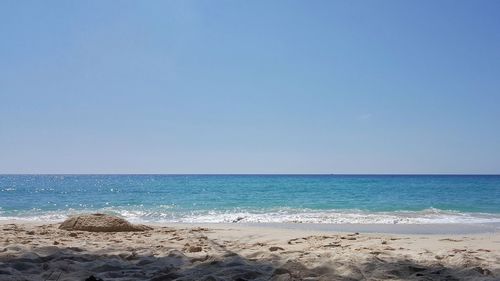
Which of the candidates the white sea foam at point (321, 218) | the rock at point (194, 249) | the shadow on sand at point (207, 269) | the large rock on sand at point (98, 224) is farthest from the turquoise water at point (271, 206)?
the shadow on sand at point (207, 269)

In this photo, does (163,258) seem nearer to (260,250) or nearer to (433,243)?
(260,250)

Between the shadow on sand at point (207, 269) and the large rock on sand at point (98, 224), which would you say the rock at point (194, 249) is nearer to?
the shadow on sand at point (207, 269)

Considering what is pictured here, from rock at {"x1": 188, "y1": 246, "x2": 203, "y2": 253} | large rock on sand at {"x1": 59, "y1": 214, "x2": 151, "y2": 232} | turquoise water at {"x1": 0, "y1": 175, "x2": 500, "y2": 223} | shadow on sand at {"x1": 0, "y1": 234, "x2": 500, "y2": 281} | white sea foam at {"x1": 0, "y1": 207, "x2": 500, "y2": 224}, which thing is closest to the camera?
shadow on sand at {"x1": 0, "y1": 234, "x2": 500, "y2": 281}

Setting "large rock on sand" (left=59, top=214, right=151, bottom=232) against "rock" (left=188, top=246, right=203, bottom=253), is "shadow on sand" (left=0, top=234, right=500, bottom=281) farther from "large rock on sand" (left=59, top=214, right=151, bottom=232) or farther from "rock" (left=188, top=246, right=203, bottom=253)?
"large rock on sand" (left=59, top=214, right=151, bottom=232)

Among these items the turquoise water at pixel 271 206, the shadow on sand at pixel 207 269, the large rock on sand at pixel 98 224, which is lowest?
the turquoise water at pixel 271 206

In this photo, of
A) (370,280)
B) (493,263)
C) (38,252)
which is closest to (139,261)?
(38,252)

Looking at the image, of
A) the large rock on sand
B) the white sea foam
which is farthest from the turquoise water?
the large rock on sand

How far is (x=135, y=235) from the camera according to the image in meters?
7.47

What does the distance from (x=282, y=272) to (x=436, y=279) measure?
1510 millimetres

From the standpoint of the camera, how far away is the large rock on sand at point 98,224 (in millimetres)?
7955

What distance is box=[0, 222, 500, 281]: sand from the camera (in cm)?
397

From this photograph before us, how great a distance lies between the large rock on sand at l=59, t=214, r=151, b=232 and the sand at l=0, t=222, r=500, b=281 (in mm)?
1239

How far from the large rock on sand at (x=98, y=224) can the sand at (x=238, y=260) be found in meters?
1.24

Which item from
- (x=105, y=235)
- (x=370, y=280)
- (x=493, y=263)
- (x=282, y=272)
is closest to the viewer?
(x=370, y=280)
